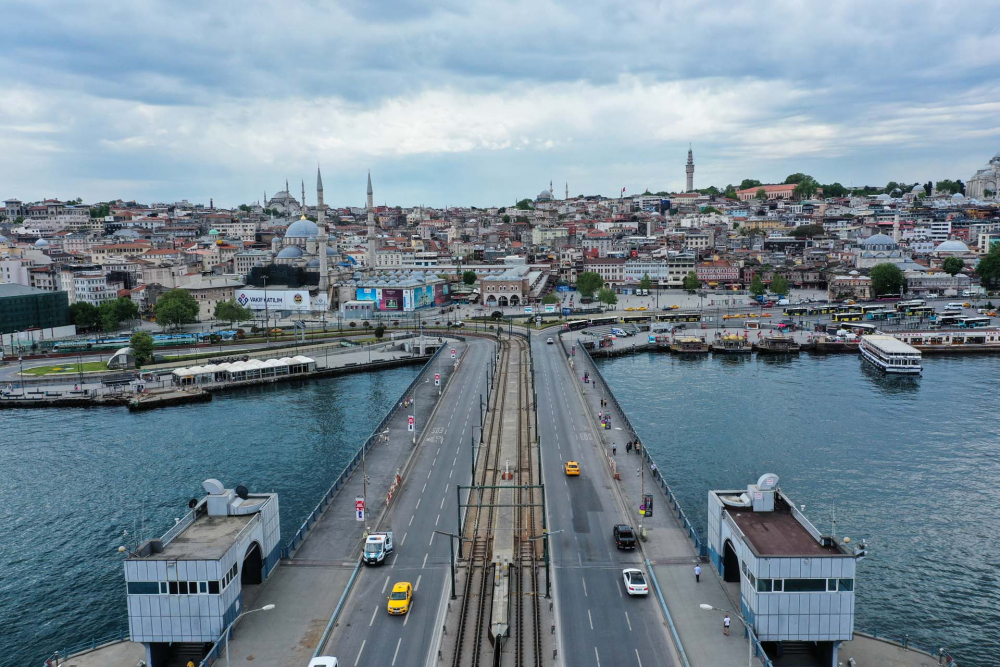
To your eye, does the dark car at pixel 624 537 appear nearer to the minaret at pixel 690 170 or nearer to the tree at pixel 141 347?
the tree at pixel 141 347

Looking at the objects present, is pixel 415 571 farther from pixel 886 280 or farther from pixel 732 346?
pixel 886 280

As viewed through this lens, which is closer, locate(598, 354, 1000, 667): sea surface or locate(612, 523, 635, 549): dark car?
locate(612, 523, 635, 549): dark car

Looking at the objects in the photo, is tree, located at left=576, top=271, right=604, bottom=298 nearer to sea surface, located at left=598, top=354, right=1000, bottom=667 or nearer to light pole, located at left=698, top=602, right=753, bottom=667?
sea surface, located at left=598, top=354, right=1000, bottom=667

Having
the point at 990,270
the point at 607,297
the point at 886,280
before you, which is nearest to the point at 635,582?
the point at 607,297

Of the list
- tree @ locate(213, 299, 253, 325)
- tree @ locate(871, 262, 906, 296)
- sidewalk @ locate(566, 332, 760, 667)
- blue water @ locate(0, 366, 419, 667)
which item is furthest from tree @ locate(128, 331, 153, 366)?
tree @ locate(871, 262, 906, 296)

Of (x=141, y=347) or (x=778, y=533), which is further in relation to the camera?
(x=141, y=347)

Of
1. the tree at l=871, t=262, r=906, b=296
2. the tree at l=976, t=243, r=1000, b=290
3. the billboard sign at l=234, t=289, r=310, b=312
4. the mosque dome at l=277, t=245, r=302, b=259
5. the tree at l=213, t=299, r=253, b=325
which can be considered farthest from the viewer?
the mosque dome at l=277, t=245, r=302, b=259

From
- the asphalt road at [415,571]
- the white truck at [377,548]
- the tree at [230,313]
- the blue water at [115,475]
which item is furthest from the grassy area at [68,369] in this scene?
the white truck at [377,548]
